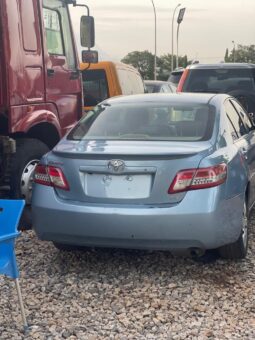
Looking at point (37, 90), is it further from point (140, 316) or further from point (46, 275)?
point (140, 316)

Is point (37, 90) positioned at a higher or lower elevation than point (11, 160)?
higher

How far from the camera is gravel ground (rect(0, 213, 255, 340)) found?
3.59 m

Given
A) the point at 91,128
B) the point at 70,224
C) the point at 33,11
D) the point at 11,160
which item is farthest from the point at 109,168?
the point at 33,11

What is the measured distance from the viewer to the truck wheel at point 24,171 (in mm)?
5883

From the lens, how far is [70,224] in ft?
14.2

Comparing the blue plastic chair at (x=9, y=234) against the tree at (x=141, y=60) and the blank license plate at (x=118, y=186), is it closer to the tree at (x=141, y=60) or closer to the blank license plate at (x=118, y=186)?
the blank license plate at (x=118, y=186)

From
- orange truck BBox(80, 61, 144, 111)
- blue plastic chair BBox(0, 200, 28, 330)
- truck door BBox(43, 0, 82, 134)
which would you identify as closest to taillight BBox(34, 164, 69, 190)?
blue plastic chair BBox(0, 200, 28, 330)

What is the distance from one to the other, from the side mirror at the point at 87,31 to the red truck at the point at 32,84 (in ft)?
1.01

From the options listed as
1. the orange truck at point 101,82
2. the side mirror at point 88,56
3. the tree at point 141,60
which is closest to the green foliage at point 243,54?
the tree at point 141,60

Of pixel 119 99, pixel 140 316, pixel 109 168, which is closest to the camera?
pixel 140 316

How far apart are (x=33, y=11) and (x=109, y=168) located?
2.56m

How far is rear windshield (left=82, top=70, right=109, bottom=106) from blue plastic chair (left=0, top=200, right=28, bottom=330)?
712 cm

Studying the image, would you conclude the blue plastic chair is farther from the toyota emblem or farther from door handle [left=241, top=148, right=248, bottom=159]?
door handle [left=241, top=148, right=248, bottom=159]

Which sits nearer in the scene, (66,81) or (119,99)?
(119,99)
